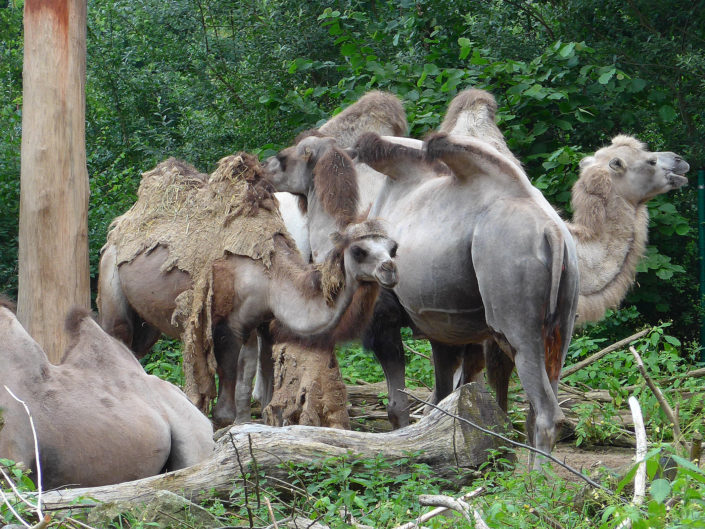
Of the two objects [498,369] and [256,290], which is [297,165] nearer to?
[256,290]

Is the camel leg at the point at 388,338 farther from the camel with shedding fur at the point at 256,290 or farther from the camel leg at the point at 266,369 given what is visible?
the camel leg at the point at 266,369

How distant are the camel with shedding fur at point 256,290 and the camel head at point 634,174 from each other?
1.98m

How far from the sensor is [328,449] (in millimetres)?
4395

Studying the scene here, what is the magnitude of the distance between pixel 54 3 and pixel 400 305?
304 centimetres

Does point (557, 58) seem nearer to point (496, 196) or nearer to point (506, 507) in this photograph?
point (496, 196)

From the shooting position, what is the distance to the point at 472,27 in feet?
33.0

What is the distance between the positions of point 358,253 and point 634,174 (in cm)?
240

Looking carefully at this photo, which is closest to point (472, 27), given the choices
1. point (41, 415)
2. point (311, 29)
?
point (311, 29)

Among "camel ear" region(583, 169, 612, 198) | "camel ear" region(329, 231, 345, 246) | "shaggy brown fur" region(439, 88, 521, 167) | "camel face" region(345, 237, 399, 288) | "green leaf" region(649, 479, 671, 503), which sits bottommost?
"green leaf" region(649, 479, 671, 503)

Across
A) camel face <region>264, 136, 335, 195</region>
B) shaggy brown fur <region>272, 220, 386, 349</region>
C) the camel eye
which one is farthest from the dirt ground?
camel face <region>264, 136, 335, 195</region>

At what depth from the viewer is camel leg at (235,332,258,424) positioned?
21.0 feet

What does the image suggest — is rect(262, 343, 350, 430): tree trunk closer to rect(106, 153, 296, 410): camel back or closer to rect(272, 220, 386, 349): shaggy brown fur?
rect(272, 220, 386, 349): shaggy brown fur

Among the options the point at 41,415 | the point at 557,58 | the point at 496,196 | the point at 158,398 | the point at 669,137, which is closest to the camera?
the point at 41,415

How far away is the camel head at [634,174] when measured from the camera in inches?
261
